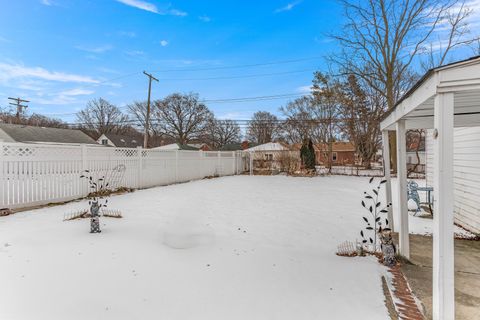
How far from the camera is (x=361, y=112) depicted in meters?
19.2

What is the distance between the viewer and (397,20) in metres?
14.1

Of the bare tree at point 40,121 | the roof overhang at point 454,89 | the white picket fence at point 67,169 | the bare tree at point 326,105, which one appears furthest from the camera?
the bare tree at point 40,121

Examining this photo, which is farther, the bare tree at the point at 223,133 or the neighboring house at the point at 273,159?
the bare tree at the point at 223,133

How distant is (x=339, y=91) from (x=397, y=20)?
5135 millimetres

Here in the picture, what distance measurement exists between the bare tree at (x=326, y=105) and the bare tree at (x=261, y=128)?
16.1 m

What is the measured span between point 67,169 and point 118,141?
29234 mm

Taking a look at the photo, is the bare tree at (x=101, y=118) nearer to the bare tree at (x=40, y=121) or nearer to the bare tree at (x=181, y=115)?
the bare tree at (x=40, y=121)

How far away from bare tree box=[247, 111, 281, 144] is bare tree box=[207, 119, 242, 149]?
85.4 inches

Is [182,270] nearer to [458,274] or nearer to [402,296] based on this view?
[402,296]

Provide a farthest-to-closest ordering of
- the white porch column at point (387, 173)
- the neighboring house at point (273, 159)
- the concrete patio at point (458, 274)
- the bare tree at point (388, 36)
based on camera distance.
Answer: the neighboring house at point (273, 159) → the bare tree at point (388, 36) → the white porch column at point (387, 173) → the concrete patio at point (458, 274)

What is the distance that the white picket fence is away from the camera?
5188 millimetres

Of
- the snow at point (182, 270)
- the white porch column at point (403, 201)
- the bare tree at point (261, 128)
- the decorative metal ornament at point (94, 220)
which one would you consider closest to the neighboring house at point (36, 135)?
the snow at point (182, 270)

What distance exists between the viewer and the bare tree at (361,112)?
59.8 ft

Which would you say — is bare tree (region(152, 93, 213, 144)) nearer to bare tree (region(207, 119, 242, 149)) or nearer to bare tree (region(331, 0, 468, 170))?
bare tree (region(207, 119, 242, 149))
